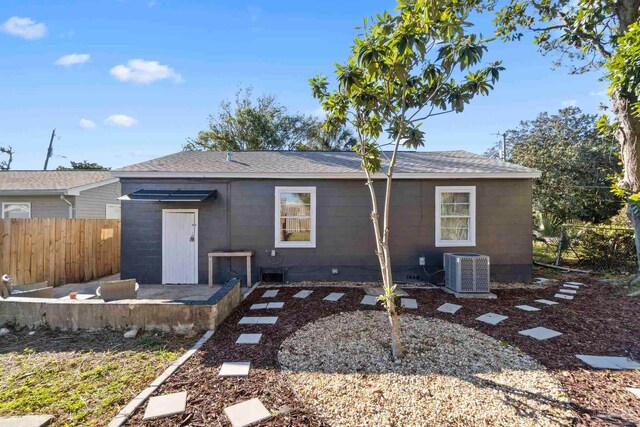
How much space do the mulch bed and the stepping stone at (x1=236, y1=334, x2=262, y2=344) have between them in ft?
0.28

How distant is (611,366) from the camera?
10.3 feet

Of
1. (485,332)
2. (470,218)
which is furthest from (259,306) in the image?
(470,218)

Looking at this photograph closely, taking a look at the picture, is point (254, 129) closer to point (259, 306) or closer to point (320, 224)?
point (320, 224)

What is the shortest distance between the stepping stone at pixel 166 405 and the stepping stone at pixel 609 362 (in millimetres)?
4186

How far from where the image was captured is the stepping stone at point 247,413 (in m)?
2.24

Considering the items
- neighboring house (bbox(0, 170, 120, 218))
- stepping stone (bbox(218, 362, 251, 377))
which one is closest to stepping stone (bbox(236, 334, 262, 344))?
stepping stone (bbox(218, 362, 251, 377))

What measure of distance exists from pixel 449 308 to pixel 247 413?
4.02m

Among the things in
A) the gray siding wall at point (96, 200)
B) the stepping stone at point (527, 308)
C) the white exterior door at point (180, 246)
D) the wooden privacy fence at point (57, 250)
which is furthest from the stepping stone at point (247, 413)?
the gray siding wall at point (96, 200)

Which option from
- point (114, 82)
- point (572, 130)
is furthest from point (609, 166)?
point (114, 82)

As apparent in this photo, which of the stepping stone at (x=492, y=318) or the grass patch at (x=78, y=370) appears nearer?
the grass patch at (x=78, y=370)

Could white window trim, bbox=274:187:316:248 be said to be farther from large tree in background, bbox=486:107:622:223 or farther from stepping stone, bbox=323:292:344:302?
large tree in background, bbox=486:107:622:223

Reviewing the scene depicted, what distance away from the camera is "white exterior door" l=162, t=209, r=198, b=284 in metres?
7.14

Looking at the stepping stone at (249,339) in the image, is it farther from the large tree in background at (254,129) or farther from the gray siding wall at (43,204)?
the large tree in background at (254,129)

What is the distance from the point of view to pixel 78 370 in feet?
10.3
